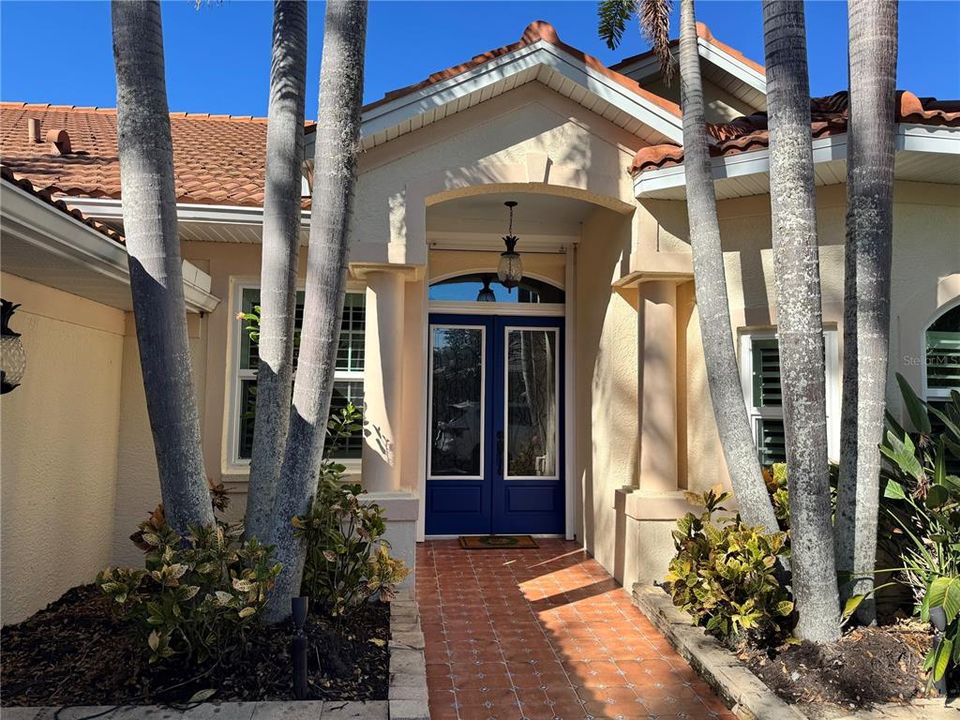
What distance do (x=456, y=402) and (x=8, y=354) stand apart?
5363 mm

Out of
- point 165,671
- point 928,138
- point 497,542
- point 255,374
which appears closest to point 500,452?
point 497,542

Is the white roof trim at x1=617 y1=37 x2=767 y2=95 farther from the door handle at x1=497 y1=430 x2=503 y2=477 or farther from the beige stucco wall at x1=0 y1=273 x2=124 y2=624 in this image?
the beige stucco wall at x1=0 y1=273 x2=124 y2=624

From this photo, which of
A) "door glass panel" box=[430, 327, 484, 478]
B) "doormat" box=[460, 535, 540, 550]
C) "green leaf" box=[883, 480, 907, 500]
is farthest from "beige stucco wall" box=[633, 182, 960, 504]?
"door glass panel" box=[430, 327, 484, 478]

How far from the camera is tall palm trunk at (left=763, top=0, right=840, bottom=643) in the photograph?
4.43m

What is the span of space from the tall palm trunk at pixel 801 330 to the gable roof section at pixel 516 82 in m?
1.82

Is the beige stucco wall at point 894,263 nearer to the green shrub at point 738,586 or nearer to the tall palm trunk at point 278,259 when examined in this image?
the green shrub at point 738,586

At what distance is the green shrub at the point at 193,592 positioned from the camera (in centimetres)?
380

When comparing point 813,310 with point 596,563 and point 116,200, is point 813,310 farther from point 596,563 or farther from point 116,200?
point 116,200

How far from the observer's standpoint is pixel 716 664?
14.8ft

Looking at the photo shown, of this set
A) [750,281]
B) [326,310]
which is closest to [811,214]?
[750,281]

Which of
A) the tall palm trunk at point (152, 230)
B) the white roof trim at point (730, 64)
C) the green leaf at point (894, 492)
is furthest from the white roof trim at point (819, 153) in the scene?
the tall palm trunk at point (152, 230)

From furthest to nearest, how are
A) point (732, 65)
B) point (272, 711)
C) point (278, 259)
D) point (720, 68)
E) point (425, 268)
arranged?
point (720, 68)
point (732, 65)
point (425, 268)
point (278, 259)
point (272, 711)

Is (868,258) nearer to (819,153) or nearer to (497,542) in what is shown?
(819,153)

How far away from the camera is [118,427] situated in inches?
263
